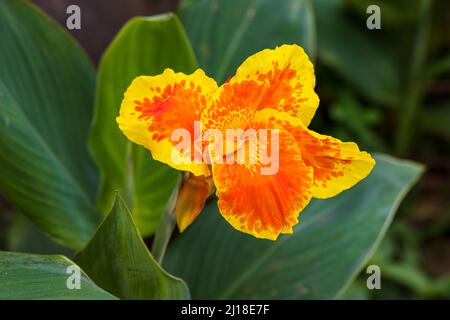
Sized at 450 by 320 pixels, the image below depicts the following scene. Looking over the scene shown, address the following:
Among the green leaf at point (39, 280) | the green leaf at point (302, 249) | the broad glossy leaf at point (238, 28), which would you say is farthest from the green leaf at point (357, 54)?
the green leaf at point (39, 280)

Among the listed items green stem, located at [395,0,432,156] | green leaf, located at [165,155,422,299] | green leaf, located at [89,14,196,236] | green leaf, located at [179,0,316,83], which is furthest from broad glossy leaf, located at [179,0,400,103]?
green stem, located at [395,0,432,156]

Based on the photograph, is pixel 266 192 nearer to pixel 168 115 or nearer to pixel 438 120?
pixel 168 115

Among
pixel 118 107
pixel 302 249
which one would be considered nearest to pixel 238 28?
pixel 118 107

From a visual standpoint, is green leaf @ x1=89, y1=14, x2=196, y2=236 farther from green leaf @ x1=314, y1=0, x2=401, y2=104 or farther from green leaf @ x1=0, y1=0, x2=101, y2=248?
green leaf @ x1=314, y1=0, x2=401, y2=104

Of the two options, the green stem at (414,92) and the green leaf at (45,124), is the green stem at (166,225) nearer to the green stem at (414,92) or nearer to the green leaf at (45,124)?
the green leaf at (45,124)

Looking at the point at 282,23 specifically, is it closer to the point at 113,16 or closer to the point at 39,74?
the point at 39,74
